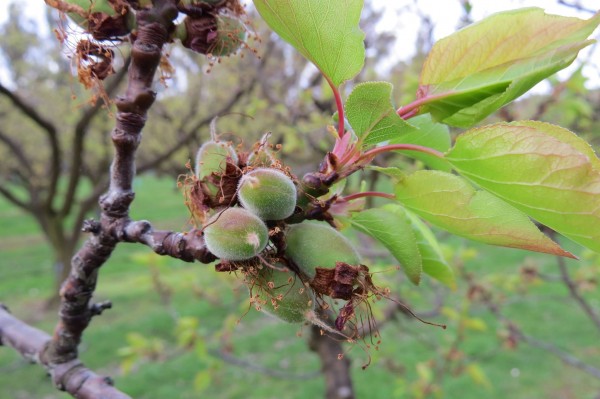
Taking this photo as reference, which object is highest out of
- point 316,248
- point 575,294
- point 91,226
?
point 316,248

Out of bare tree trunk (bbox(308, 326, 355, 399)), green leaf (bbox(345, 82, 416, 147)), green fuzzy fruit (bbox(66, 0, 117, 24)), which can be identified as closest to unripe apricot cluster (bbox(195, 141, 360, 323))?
green leaf (bbox(345, 82, 416, 147))

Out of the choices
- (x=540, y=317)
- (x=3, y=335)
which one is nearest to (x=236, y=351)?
(x=540, y=317)

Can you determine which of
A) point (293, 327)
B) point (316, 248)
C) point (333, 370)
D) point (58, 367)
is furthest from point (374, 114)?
point (293, 327)

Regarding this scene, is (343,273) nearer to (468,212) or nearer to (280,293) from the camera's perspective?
(280,293)

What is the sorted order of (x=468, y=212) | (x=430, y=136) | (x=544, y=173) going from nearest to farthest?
(x=544, y=173) → (x=468, y=212) → (x=430, y=136)

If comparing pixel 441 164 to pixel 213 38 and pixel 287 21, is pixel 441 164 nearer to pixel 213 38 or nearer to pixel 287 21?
pixel 287 21

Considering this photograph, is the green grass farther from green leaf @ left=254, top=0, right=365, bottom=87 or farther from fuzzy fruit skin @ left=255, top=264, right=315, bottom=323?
green leaf @ left=254, top=0, right=365, bottom=87

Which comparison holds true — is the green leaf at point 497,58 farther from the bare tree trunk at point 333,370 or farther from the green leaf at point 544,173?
the bare tree trunk at point 333,370

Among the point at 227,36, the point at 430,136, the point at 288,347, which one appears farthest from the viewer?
the point at 288,347
